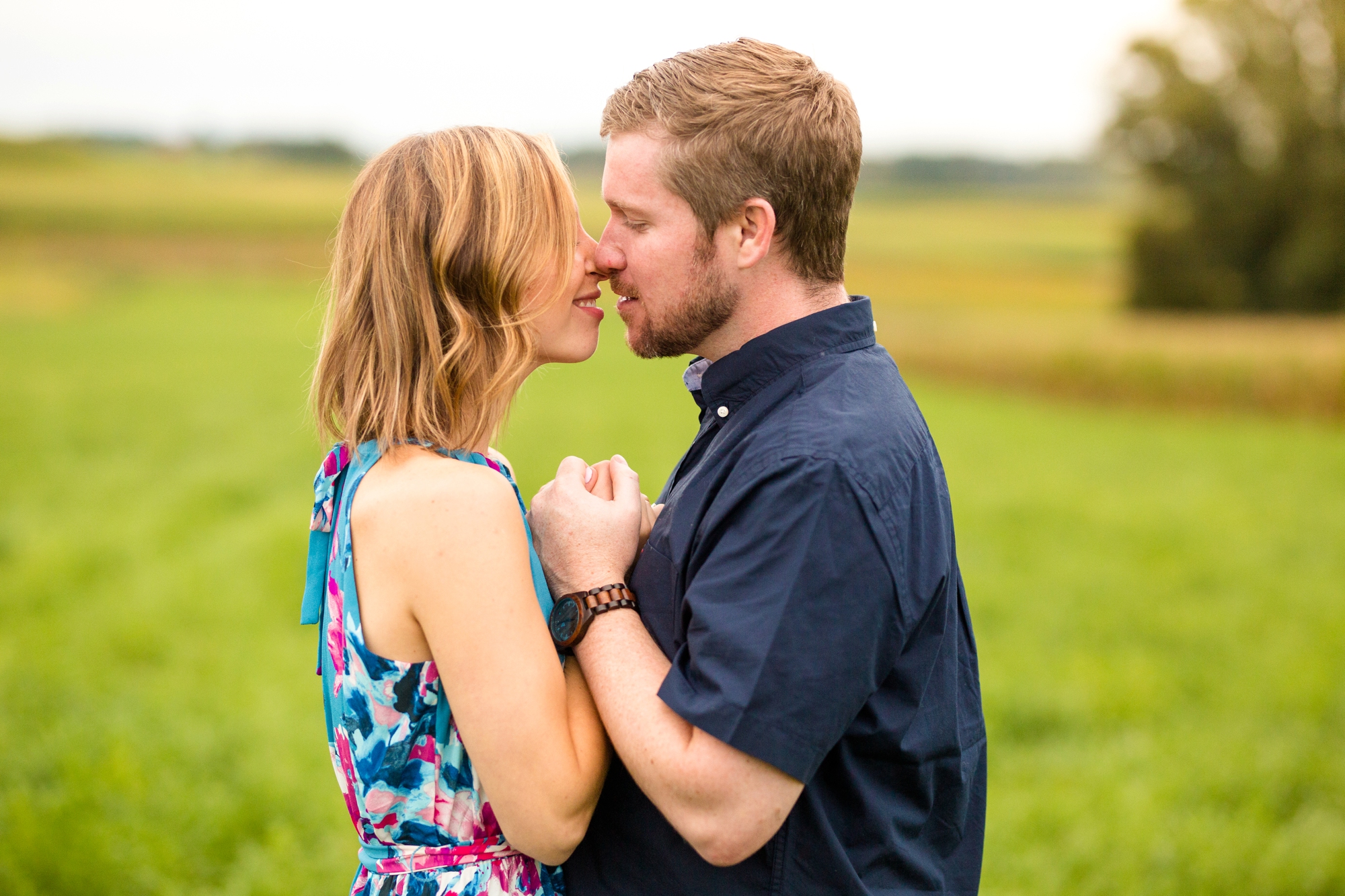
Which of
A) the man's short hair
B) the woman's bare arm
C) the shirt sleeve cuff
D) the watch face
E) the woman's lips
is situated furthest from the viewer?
the woman's lips

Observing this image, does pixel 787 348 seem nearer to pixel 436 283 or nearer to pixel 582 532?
pixel 582 532

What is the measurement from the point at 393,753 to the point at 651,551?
2.07 ft

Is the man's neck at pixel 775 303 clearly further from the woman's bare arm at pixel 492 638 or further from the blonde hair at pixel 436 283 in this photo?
the woman's bare arm at pixel 492 638

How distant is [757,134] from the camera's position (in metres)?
2.08

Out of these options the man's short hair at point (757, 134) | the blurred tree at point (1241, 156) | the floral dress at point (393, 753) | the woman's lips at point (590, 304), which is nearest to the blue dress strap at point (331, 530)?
the floral dress at point (393, 753)

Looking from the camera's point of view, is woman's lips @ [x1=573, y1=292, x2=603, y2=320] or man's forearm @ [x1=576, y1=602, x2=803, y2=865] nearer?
man's forearm @ [x1=576, y1=602, x2=803, y2=865]

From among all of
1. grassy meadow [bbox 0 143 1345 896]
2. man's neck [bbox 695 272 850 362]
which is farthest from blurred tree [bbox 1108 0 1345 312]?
man's neck [bbox 695 272 850 362]

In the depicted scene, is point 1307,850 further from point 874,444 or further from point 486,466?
point 486,466

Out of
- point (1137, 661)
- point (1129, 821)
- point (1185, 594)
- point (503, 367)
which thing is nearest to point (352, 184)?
point (503, 367)

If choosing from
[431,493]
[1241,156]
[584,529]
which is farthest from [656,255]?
[1241,156]

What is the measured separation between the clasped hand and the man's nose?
1.47 feet

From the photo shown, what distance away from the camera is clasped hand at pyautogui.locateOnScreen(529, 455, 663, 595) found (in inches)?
80.2

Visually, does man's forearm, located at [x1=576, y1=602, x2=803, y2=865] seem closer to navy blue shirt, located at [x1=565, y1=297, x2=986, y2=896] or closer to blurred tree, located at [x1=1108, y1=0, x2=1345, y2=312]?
navy blue shirt, located at [x1=565, y1=297, x2=986, y2=896]

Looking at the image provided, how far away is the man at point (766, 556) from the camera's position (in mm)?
1712
